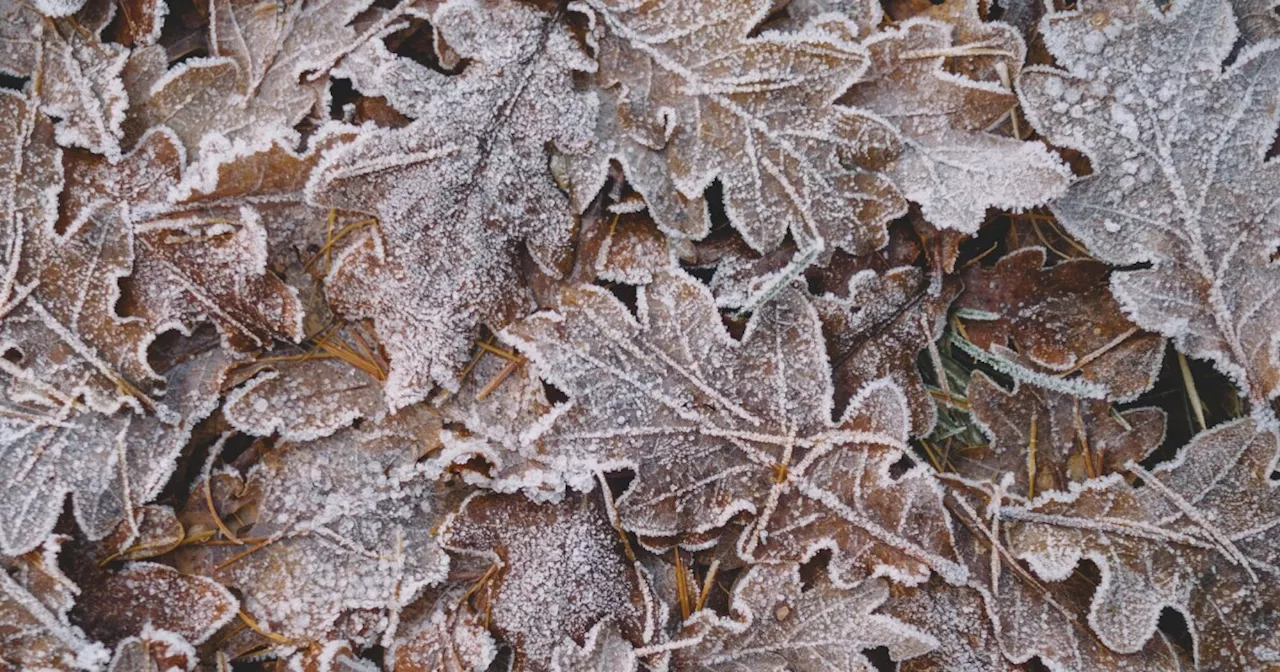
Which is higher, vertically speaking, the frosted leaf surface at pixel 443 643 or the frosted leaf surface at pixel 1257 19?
the frosted leaf surface at pixel 1257 19

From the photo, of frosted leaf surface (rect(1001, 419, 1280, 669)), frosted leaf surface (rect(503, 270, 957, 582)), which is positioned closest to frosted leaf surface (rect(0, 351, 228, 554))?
frosted leaf surface (rect(503, 270, 957, 582))

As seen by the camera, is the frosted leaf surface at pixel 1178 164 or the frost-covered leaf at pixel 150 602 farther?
the frost-covered leaf at pixel 150 602

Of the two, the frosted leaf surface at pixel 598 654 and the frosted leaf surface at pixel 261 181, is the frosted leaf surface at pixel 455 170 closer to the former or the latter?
the frosted leaf surface at pixel 261 181

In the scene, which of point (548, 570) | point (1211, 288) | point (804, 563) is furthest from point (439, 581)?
point (1211, 288)

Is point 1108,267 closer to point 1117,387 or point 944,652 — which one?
point 1117,387

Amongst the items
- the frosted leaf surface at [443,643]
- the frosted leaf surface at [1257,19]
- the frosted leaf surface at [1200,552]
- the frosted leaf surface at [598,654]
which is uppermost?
the frosted leaf surface at [1257,19]

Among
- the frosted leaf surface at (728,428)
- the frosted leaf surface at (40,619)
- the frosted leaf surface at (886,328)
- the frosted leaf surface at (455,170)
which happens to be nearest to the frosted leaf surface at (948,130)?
the frosted leaf surface at (886,328)
